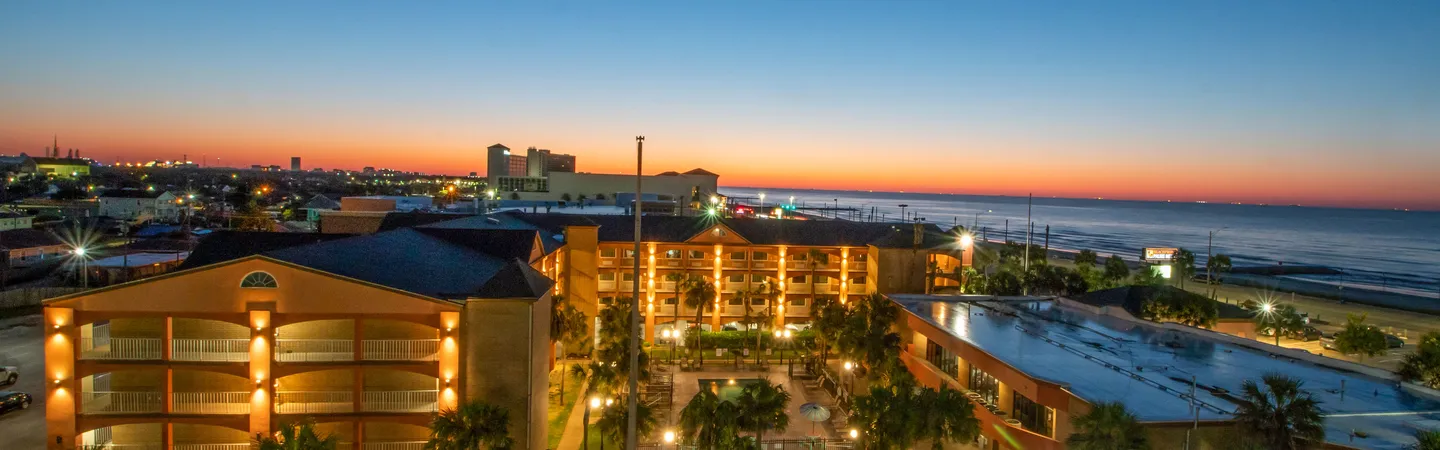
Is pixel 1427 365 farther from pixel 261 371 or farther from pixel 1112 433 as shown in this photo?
pixel 261 371

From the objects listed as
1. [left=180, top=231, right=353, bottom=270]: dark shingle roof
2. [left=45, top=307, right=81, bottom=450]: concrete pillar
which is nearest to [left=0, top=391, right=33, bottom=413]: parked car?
[left=180, top=231, right=353, bottom=270]: dark shingle roof

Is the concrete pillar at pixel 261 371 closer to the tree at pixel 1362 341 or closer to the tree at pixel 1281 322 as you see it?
the tree at pixel 1362 341

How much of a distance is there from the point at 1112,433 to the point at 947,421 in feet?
17.9

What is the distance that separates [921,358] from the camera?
3444cm

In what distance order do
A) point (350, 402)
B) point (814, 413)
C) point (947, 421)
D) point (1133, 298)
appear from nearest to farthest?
point (947, 421)
point (350, 402)
point (814, 413)
point (1133, 298)

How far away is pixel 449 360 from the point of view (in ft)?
86.9

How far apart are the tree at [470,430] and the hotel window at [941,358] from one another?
19802 millimetres

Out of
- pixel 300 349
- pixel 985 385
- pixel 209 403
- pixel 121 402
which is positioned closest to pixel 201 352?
pixel 209 403

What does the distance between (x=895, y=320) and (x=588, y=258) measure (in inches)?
935

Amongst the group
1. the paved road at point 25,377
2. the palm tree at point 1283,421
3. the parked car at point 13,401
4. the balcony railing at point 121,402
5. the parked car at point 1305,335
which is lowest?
the paved road at point 25,377

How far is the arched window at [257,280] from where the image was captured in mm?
25438

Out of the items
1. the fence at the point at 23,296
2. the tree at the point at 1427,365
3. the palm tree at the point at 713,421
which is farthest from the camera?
the fence at the point at 23,296

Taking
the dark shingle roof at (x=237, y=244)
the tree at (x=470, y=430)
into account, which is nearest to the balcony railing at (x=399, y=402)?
the tree at (x=470, y=430)

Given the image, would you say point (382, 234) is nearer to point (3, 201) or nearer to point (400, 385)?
point (400, 385)
